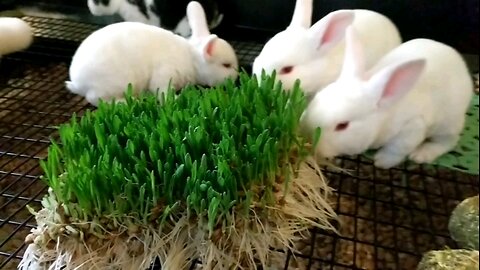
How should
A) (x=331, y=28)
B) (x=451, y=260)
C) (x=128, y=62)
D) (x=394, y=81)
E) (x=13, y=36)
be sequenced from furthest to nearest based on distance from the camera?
(x=13, y=36)
(x=128, y=62)
(x=331, y=28)
(x=394, y=81)
(x=451, y=260)

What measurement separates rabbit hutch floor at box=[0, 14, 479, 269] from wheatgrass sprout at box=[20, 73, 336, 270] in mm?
79

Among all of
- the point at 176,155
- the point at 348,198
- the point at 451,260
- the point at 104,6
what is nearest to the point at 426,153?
the point at 348,198

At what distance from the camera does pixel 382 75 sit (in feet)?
2.86

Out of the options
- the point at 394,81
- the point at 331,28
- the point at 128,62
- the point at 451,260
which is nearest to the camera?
the point at 451,260

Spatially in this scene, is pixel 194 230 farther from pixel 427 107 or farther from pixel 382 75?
pixel 427 107

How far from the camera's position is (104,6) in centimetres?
138

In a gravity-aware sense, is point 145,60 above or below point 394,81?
below

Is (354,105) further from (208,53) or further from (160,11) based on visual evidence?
(160,11)

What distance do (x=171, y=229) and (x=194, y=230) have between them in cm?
3

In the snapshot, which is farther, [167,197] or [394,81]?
[394,81]

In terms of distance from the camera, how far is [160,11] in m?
1.37

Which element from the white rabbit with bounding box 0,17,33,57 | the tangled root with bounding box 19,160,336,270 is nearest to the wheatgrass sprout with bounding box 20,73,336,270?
the tangled root with bounding box 19,160,336,270

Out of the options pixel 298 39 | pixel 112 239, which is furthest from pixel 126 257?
pixel 298 39

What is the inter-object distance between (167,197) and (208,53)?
0.47m
